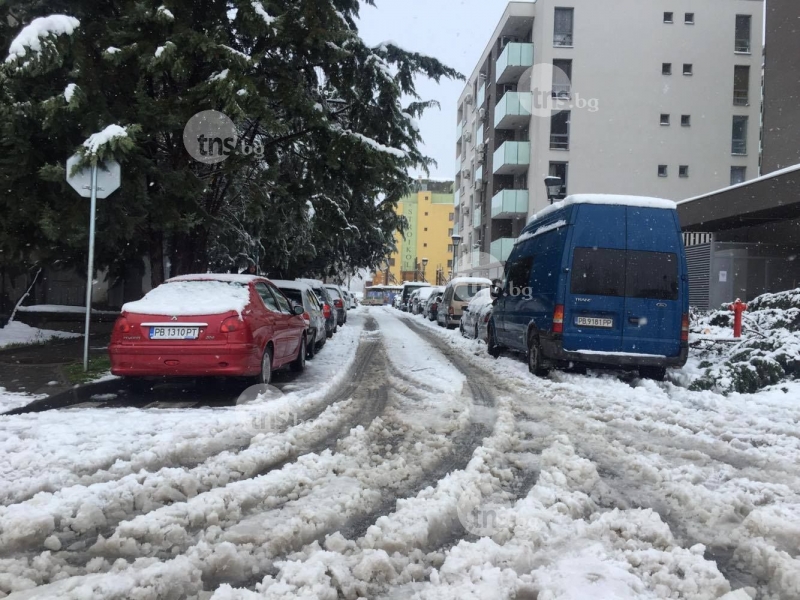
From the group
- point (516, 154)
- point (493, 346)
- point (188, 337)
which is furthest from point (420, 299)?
point (188, 337)

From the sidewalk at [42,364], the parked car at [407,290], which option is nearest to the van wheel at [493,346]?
the sidewalk at [42,364]

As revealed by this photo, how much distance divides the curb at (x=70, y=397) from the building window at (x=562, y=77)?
32.1m

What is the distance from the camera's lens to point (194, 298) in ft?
24.5

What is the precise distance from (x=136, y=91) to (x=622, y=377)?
9122 mm

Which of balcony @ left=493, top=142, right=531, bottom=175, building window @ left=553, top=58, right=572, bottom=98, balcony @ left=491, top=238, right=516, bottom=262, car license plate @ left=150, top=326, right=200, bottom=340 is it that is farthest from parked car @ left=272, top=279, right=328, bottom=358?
building window @ left=553, top=58, right=572, bottom=98

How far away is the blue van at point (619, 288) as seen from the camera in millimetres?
8867

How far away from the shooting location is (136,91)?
33.9 feet

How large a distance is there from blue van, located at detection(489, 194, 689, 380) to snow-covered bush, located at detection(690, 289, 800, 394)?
618mm

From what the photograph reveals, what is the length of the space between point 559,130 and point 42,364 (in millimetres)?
31653

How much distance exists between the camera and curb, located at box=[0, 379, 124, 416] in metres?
6.09

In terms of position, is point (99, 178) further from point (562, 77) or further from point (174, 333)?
point (562, 77)

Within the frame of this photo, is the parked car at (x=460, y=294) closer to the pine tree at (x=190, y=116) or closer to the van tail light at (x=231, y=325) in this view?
the pine tree at (x=190, y=116)

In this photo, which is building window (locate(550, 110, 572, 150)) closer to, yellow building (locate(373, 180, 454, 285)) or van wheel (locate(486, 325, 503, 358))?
van wheel (locate(486, 325, 503, 358))

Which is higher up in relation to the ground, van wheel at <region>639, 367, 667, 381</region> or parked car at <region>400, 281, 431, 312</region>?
parked car at <region>400, 281, 431, 312</region>
